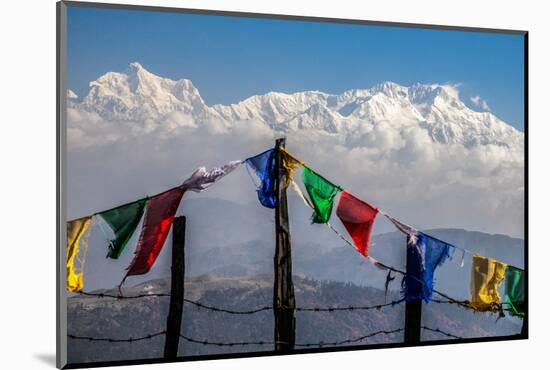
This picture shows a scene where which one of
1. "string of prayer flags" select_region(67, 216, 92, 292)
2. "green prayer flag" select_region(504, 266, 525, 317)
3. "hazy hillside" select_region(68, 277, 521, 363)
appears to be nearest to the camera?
"string of prayer flags" select_region(67, 216, 92, 292)

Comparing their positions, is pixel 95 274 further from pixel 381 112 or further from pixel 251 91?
pixel 381 112

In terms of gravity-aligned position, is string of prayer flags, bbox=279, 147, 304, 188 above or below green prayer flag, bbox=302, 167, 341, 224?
above

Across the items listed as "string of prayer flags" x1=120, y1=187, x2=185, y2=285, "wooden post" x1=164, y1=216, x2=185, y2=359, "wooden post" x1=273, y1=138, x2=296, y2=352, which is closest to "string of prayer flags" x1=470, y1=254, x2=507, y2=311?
"wooden post" x1=273, y1=138, x2=296, y2=352

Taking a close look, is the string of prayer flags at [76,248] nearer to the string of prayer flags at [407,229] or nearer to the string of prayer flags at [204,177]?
the string of prayer flags at [204,177]

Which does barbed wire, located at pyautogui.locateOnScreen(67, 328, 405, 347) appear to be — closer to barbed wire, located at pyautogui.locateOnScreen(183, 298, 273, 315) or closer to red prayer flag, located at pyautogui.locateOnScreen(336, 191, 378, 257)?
barbed wire, located at pyautogui.locateOnScreen(183, 298, 273, 315)

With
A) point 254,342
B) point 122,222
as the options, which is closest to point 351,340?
point 254,342

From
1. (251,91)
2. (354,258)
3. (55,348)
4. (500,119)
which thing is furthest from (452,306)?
(55,348)
